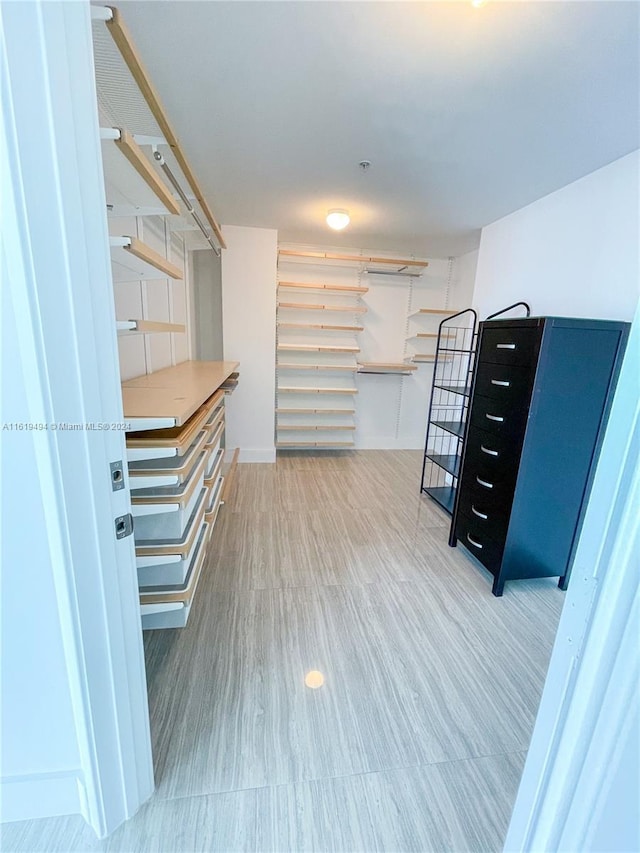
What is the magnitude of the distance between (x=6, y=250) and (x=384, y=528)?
2558 millimetres

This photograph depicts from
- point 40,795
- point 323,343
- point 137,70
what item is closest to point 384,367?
point 323,343

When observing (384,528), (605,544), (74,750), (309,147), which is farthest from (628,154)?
(74,750)

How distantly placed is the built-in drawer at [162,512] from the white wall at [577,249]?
2.41 metres

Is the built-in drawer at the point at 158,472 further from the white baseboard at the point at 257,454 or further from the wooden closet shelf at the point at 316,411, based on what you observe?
the wooden closet shelf at the point at 316,411

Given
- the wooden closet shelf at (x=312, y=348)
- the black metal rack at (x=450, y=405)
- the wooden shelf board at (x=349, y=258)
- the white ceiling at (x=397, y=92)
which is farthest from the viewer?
the wooden closet shelf at (x=312, y=348)

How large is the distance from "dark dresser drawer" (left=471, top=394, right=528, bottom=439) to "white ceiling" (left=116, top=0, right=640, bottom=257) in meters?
1.33

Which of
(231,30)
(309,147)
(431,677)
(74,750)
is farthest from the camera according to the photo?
(309,147)

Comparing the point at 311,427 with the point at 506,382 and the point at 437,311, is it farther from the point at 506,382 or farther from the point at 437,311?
the point at 506,382

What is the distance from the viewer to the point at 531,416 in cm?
178

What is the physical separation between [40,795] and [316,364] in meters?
3.75

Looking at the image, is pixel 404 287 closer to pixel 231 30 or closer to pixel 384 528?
pixel 384 528

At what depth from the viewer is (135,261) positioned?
1.24m

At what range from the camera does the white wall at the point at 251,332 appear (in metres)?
3.52

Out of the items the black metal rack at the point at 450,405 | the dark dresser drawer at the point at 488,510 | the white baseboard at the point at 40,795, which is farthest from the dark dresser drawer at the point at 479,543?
the white baseboard at the point at 40,795
